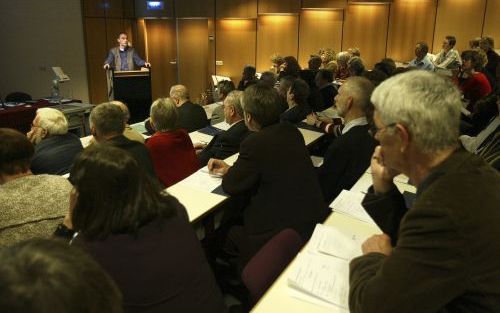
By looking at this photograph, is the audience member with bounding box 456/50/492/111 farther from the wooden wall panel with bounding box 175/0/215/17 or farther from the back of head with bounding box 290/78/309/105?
the wooden wall panel with bounding box 175/0/215/17

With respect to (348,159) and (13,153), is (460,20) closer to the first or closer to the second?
(348,159)

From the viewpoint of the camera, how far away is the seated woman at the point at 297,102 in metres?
5.09

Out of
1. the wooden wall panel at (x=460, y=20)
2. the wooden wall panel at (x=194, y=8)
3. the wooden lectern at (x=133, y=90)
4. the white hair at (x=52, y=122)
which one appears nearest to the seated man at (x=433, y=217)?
the white hair at (x=52, y=122)

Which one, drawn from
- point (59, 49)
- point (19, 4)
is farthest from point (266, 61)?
point (19, 4)

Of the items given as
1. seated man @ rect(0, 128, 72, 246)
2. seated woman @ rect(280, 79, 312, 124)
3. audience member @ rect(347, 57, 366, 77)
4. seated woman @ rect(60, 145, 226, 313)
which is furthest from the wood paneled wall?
seated woman @ rect(60, 145, 226, 313)

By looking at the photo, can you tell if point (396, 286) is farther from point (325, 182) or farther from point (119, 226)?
point (325, 182)

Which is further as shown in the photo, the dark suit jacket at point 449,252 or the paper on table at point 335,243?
the paper on table at point 335,243

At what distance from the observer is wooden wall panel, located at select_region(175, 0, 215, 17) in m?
10.3

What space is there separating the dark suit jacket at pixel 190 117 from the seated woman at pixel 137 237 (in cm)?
333

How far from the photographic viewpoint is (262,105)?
2.93 metres

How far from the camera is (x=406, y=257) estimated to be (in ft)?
4.00

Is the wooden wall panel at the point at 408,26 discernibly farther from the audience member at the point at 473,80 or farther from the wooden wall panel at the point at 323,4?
the audience member at the point at 473,80

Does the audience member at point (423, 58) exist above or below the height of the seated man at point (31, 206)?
above

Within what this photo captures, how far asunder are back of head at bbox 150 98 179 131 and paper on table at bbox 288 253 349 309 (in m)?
2.14
